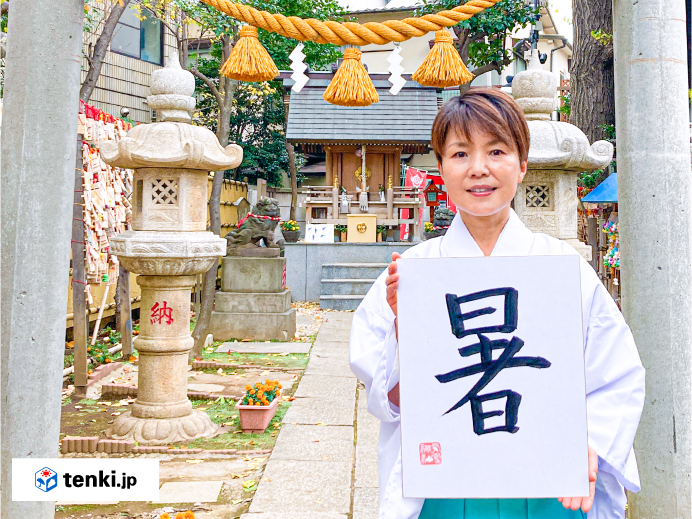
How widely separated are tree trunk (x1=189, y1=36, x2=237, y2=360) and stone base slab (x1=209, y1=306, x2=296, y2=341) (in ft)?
3.02

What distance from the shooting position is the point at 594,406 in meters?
1.58

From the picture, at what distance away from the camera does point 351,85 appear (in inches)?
145

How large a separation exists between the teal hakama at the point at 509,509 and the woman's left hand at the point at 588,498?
7 cm

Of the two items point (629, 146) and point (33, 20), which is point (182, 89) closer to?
point (33, 20)

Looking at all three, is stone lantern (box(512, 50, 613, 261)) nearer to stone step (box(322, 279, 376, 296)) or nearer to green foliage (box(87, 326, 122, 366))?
→ green foliage (box(87, 326, 122, 366))

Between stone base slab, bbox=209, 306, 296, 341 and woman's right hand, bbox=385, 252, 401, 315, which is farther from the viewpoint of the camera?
stone base slab, bbox=209, 306, 296, 341

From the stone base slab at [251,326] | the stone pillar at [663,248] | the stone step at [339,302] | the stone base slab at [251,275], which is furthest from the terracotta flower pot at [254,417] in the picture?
the stone step at [339,302]

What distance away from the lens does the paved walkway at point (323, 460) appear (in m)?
3.37

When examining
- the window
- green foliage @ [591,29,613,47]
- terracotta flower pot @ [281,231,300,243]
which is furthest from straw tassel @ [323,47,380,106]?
the window

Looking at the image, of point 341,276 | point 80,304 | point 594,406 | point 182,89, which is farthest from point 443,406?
point 341,276

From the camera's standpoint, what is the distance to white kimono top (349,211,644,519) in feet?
5.13

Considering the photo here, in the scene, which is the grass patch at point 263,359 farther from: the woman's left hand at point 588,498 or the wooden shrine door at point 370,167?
the wooden shrine door at point 370,167

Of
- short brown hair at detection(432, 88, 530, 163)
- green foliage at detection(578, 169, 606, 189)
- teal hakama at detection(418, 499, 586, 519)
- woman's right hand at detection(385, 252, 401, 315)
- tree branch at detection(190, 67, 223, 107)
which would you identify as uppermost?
tree branch at detection(190, 67, 223, 107)

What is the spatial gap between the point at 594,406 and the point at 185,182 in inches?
150
